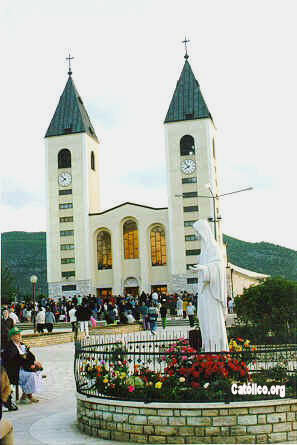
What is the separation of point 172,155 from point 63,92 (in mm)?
16037

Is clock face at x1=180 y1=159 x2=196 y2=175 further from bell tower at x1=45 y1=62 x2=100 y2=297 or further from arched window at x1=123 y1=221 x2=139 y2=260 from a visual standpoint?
bell tower at x1=45 y1=62 x2=100 y2=297

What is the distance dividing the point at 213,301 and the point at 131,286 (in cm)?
5116

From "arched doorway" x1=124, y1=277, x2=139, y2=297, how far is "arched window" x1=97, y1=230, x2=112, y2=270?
8.28 ft

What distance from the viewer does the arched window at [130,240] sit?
198 ft

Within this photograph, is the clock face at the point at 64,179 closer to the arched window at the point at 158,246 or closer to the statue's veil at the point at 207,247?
the arched window at the point at 158,246

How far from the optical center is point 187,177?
57.3 m

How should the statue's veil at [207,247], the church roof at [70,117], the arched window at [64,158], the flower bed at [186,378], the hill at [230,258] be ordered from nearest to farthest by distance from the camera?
the flower bed at [186,378] → the statue's veil at [207,247] → the arched window at [64,158] → the church roof at [70,117] → the hill at [230,258]

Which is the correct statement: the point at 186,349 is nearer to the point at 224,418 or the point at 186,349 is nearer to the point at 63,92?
the point at 224,418

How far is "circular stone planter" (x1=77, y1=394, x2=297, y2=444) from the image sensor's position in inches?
272

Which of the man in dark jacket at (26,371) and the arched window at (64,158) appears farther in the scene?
the arched window at (64,158)

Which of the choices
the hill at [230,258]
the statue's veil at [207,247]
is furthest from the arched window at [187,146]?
the hill at [230,258]

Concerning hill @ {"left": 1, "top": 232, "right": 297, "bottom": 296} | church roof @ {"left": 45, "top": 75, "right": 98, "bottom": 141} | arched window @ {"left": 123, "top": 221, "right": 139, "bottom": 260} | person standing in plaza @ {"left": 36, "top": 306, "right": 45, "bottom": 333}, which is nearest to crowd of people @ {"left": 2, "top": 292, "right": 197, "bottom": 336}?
person standing in plaza @ {"left": 36, "top": 306, "right": 45, "bottom": 333}

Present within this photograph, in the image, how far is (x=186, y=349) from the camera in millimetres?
8336

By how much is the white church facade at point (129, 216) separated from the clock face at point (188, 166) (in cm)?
10
